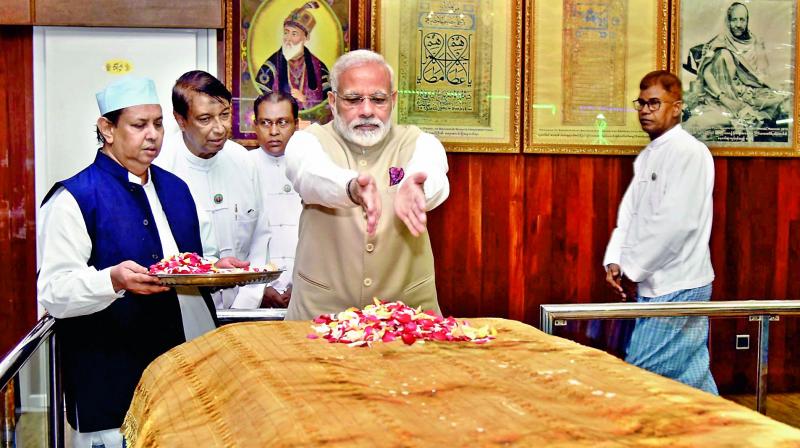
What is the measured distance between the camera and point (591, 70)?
5309mm

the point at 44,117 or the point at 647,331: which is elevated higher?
the point at 44,117

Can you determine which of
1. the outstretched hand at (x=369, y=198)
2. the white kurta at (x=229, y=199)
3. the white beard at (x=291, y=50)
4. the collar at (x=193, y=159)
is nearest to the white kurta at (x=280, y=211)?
the white kurta at (x=229, y=199)

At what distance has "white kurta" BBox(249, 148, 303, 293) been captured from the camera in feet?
14.3

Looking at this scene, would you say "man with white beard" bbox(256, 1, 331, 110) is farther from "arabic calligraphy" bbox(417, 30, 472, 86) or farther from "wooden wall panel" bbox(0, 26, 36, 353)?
"wooden wall panel" bbox(0, 26, 36, 353)

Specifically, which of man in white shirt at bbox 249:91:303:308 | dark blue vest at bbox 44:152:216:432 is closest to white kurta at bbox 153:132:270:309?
man in white shirt at bbox 249:91:303:308

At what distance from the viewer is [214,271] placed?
2.85 metres

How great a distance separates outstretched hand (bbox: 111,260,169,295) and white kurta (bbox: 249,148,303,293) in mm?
1802

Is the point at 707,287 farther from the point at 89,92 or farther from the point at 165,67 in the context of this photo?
the point at 89,92

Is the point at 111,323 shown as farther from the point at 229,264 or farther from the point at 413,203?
the point at 413,203

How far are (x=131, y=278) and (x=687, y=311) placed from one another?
1801 millimetres

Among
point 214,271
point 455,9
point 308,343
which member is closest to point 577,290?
point 455,9

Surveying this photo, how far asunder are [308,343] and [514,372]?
549mm

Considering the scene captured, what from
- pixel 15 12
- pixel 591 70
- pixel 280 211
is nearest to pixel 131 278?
pixel 280 211

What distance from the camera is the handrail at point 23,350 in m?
2.02
